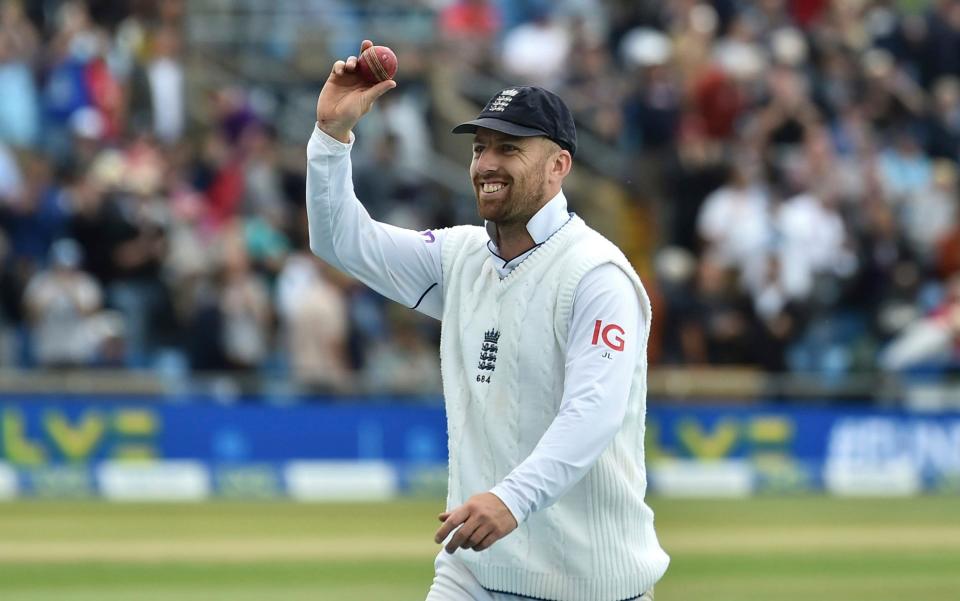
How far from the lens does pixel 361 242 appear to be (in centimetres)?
609

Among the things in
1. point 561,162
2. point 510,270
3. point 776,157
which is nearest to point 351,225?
point 510,270

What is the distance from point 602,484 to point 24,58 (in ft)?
46.9

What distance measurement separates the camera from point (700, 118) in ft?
68.7

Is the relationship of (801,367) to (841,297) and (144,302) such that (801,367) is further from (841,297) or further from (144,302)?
(144,302)

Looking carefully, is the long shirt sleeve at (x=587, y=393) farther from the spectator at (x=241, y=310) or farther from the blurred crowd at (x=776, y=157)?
the blurred crowd at (x=776, y=157)

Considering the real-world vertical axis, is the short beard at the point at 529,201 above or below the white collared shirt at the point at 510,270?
above

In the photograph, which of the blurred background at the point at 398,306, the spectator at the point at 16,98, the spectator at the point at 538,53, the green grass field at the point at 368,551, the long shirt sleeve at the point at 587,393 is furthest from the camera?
the spectator at the point at 538,53

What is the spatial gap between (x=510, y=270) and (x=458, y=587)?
971 mm

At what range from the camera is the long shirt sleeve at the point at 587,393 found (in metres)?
5.26

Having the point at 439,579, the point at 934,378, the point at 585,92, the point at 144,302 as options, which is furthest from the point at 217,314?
the point at 439,579

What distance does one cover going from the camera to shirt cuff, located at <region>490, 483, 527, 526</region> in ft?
17.0

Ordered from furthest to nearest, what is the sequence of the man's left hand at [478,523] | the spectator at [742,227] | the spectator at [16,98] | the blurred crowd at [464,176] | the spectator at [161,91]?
the spectator at [742,227] → the spectator at [161,91] → the spectator at [16,98] → the blurred crowd at [464,176] → the man's left hand at [478,523]

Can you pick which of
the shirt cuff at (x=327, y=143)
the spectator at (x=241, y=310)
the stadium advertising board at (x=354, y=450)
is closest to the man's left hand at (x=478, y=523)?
the shirt cuff at (x=327, y=143)

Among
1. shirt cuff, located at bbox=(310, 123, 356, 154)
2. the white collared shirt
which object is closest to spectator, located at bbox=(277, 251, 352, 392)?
the white collared shirt
